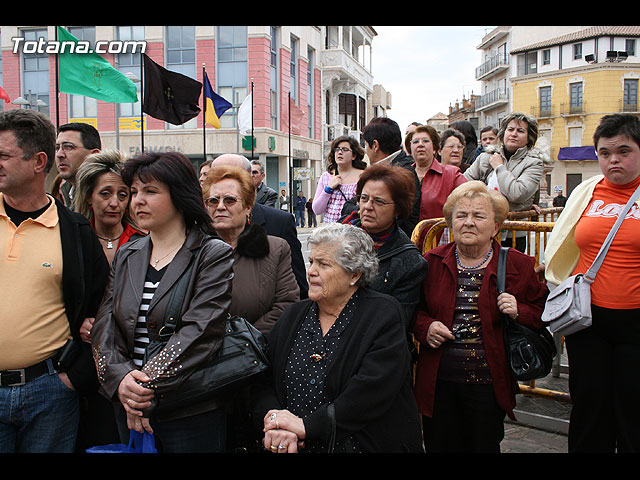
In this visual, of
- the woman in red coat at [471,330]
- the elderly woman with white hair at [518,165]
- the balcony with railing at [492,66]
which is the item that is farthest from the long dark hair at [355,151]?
the balcony with railing at [492,66]

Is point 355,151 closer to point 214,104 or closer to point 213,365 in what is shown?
point 213,365

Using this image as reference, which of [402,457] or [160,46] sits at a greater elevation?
[160,46]

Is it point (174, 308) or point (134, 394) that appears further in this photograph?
point (174, 308)

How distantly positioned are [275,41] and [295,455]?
32804mm

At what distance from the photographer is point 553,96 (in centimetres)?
5166

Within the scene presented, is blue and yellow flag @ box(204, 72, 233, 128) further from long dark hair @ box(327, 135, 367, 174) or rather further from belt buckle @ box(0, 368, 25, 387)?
belt buckle @ box(0, 368, 25, 387)

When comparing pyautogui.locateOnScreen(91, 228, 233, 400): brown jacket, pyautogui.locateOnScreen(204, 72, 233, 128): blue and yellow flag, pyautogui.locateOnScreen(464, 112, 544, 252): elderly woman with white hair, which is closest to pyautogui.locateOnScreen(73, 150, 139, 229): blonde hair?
pyautogui.locateOnScreen(91, 228, 233, 400): brown jacket

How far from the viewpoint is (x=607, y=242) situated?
2.96m

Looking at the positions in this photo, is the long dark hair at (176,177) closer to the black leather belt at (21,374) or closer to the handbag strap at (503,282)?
the black leather belt at (21,374)

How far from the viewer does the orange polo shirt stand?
8.34 feet

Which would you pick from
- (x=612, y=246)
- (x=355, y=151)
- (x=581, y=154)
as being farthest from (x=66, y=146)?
(x=581, y=154)

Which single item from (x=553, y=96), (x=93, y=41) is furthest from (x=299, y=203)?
(x=553, y=96)

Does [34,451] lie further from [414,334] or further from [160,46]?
[160,46]

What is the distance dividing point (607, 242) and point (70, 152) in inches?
158
